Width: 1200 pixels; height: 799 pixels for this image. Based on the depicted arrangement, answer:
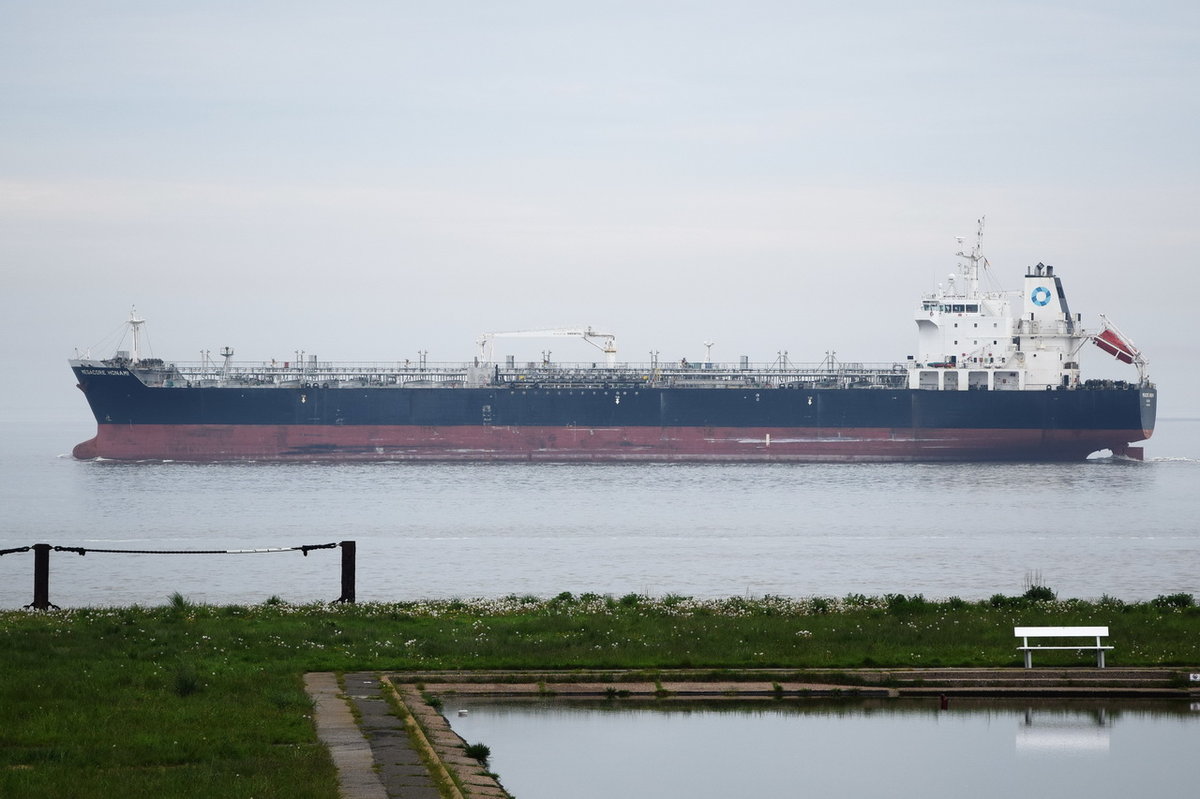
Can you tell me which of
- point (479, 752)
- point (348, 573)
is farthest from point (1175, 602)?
point (479, 752)

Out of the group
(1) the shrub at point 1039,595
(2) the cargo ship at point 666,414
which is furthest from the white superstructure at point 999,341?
(1) the shrub at point 1039,595

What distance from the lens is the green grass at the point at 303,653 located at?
7406 millimetres

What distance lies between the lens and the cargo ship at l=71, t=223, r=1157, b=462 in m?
53.6

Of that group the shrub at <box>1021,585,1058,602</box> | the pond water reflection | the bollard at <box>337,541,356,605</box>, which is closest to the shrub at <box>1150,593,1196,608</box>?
the shrub at <box>1021,585,1058,602</box>

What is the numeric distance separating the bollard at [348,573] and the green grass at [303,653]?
0.95ft

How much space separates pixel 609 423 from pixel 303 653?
43.9 meters

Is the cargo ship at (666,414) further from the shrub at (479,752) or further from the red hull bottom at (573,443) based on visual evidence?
the shrub at (479,752)

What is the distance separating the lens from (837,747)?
8453mm

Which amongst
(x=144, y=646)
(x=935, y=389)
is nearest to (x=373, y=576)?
(x=144, y=646)

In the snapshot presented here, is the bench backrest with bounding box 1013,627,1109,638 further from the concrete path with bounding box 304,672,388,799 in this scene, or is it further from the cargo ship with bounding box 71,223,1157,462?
the cargo ship with bounding box 71,223,1157,462

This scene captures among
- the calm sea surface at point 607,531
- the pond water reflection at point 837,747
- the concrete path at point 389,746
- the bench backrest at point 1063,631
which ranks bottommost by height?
the calm sea surface at point 607,531

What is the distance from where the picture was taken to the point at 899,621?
13.1 meters

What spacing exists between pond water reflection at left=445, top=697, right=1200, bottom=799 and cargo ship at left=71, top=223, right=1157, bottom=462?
44817mm

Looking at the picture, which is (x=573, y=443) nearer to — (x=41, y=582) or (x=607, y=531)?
(x=607, y=531)
